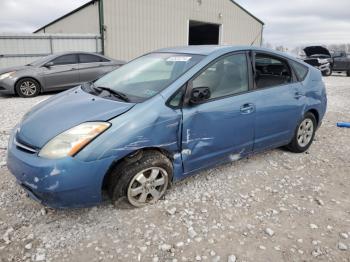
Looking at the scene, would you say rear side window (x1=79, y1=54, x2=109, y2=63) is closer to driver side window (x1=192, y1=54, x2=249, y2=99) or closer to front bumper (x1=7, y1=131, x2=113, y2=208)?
driver side window (x1=192, y1=54, x2=249, y2=99)

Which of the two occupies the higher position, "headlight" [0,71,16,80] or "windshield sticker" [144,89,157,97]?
"windshield sticker" [144,89,157,97]

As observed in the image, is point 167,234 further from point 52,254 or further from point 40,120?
point 40,120

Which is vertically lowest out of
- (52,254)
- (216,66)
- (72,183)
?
(52,254)

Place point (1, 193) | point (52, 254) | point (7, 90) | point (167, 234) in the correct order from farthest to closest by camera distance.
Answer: point (7, 90)
point (1, 193)
point (167, 234)
point (52, 254)

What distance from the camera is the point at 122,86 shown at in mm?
3137

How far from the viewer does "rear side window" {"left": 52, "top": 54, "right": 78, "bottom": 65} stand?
8.46m

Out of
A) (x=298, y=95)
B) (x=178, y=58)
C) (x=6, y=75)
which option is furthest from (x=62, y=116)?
(x=6, y=75)

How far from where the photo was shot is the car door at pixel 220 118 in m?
2.83

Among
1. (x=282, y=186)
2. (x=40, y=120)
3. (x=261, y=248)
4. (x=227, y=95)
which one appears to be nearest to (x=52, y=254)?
(x=40, y=120)

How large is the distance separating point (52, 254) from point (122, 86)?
A: 5.62 ft

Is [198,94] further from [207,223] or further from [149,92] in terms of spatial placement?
[207,223]

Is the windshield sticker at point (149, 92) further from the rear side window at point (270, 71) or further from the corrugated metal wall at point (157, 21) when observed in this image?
the corrugated metal wall at point (157, 21)

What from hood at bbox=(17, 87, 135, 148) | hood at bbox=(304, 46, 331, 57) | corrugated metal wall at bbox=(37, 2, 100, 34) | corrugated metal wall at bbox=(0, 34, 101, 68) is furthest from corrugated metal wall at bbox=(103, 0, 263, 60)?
hood at bbox=(17, 87, 135, 148)

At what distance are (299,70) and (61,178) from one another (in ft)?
10.7
